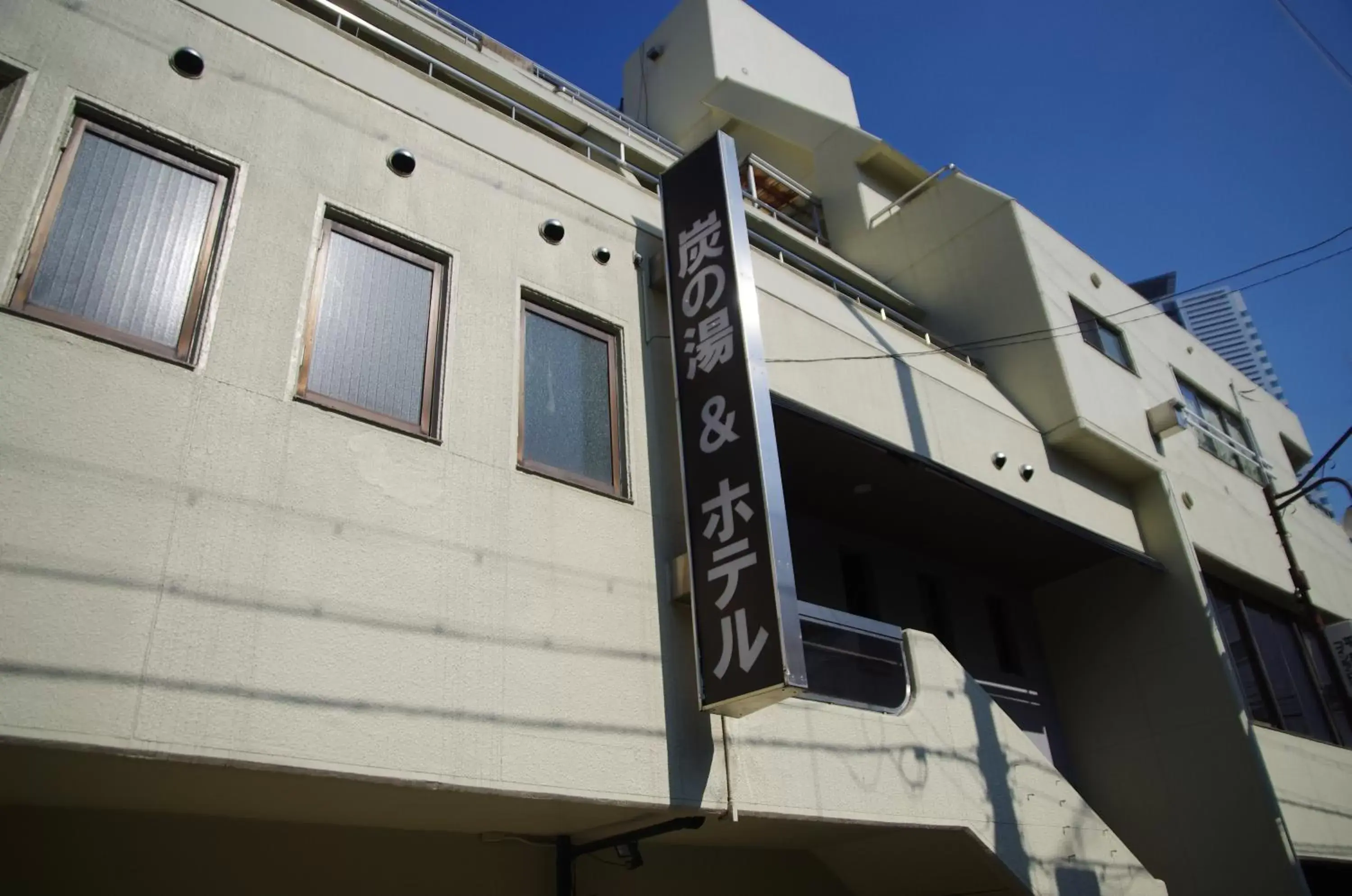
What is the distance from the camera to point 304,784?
5.18 meters

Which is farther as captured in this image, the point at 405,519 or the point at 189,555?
the point at 405,519

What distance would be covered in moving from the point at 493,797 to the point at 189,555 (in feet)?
7.54

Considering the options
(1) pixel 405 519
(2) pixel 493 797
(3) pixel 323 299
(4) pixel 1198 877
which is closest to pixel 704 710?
(2) pixel 493 797

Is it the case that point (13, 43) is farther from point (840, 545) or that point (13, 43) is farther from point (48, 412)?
point (840, 545)

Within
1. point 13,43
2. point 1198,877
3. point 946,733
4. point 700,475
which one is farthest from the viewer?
point 1198,877

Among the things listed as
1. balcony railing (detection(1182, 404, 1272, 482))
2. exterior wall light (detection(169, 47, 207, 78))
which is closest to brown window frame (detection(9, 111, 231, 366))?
exterior wall light (detection(169, 47, 207, 78))

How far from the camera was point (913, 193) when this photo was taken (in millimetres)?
16234

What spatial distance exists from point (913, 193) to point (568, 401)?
1093cm

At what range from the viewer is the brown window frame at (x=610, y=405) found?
689cm

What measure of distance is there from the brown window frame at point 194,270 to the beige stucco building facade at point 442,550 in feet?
0.08

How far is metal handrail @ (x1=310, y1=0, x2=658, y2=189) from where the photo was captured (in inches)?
314

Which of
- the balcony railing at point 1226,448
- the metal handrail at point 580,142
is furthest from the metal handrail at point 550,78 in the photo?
the balcony railing at point 1226,448

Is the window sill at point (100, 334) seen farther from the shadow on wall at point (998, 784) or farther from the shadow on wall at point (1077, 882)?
the shadow on wall at point (1077, 882)

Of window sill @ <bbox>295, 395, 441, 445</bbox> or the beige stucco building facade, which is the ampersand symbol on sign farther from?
window sill @ <bbox>295, 395, 441, 445</bbox>
